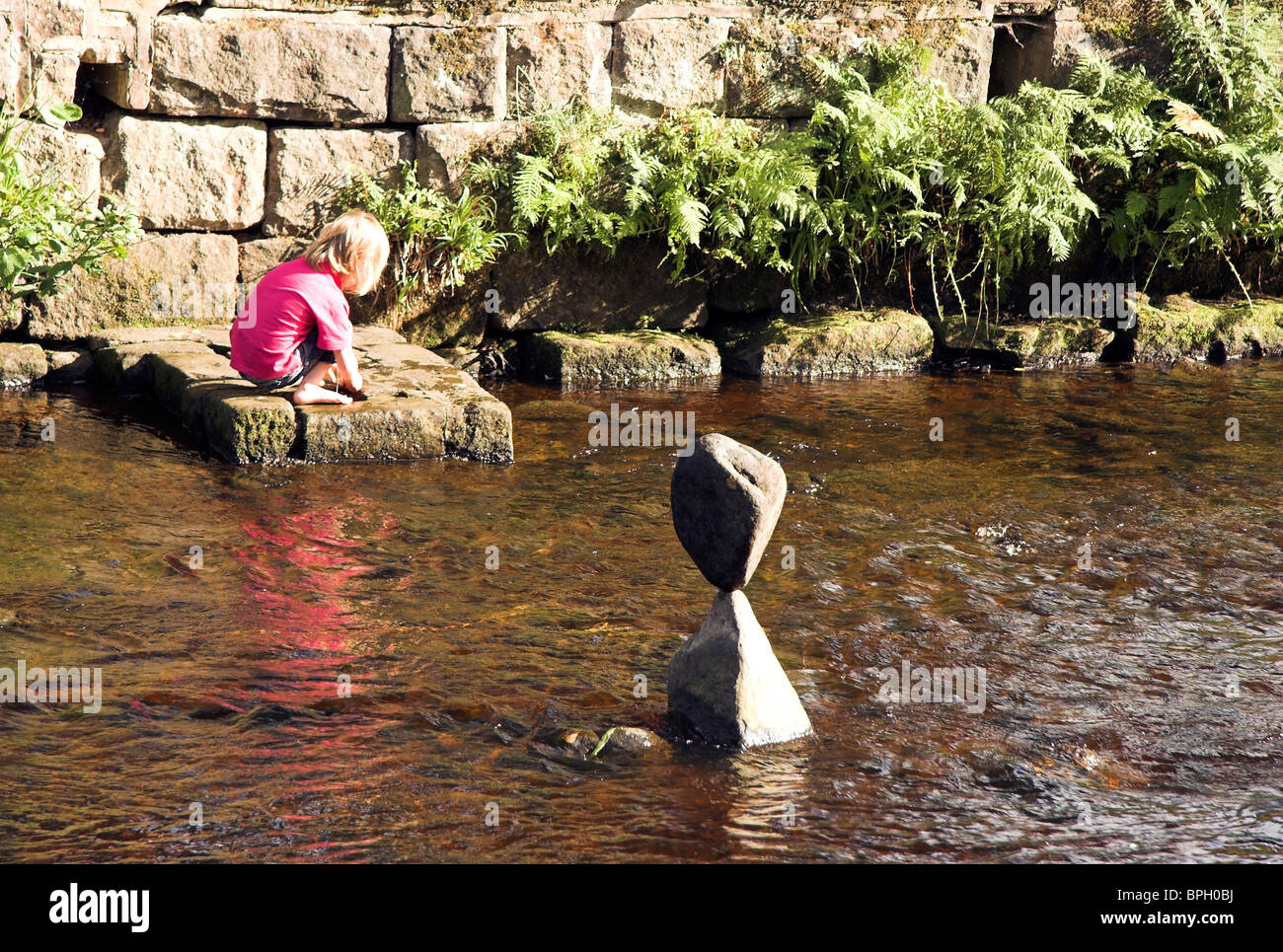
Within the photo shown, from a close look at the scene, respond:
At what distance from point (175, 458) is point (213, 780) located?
125 inches

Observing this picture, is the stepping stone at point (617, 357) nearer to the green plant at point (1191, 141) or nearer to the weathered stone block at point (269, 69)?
the weathered stone block at point (269, 69)

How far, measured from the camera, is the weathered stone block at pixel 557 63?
830 centimetres

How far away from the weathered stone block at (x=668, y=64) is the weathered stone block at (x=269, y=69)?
1.60 meters

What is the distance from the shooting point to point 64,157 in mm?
7531

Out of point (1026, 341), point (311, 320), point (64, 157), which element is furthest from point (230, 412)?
point (1026, 341)

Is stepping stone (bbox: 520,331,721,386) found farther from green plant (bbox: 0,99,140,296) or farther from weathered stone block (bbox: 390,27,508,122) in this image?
green plant (bbox: 0,99,140,296)

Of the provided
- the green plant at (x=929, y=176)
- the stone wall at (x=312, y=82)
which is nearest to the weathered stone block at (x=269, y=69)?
the stone wall at (x=312, y=82)

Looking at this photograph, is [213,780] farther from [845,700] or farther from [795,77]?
[795,77]

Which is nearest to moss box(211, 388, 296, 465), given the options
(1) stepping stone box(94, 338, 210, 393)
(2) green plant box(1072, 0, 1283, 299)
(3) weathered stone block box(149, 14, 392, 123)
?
(1) stepping stone box(94, 338, 210, 393)

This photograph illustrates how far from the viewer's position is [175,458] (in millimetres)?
6105

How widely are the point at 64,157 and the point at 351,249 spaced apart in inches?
94.0

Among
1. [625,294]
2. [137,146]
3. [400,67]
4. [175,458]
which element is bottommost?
[175,458]
